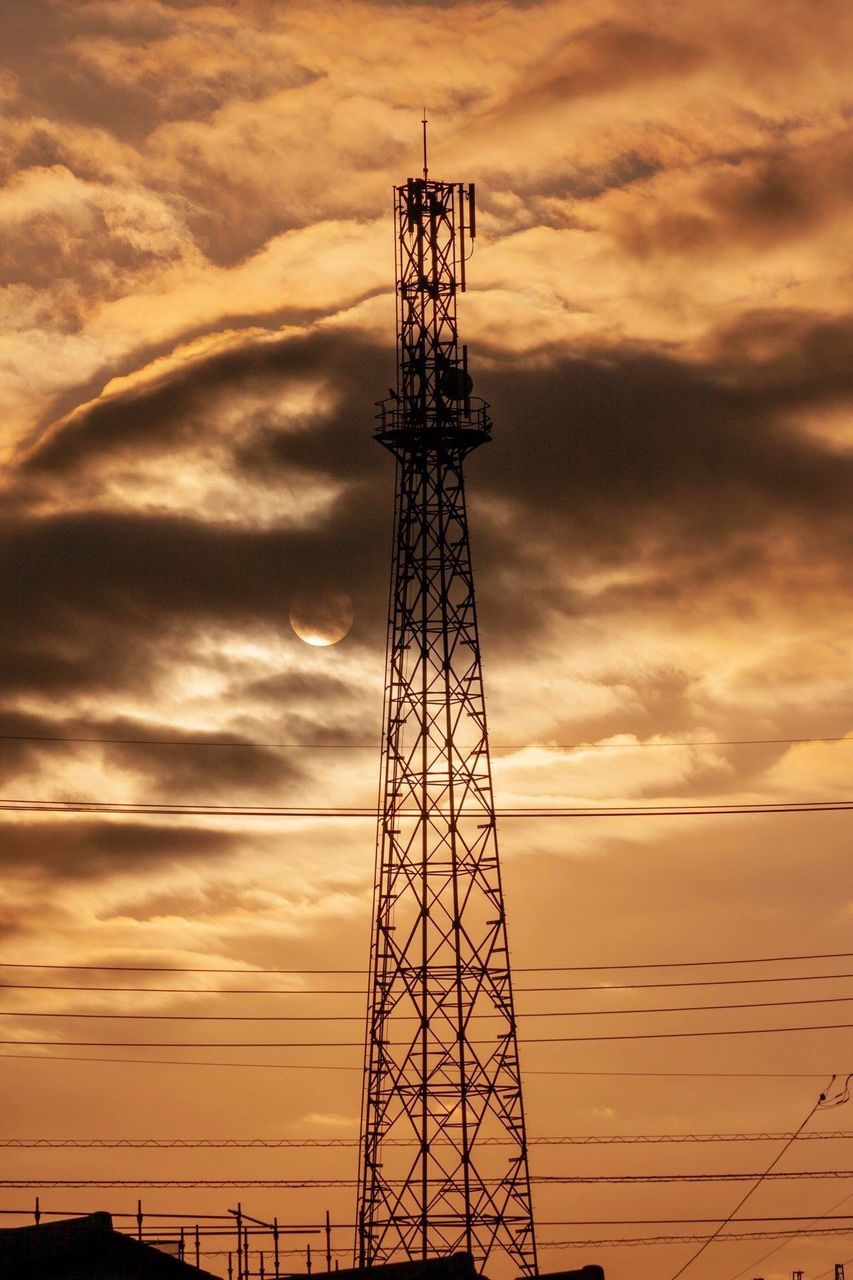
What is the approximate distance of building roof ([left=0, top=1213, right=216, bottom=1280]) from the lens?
69.6 m

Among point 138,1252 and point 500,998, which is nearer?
point 138,1252

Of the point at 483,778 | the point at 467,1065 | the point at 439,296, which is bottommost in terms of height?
the point at 467,1065

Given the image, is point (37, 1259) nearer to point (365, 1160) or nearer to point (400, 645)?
point (365, 1160)

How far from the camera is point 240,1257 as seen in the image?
313ft

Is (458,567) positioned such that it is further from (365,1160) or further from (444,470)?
(365,1160)

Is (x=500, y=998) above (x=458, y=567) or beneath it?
beneath

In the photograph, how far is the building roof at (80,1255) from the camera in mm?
69625

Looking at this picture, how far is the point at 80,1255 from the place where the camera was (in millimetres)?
70000

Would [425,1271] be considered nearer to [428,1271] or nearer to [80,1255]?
[428,1271]

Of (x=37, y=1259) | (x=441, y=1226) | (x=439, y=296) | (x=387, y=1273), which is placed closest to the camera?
(x=37, y=1259)

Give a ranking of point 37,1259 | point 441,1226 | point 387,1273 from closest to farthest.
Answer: point 37,1259
point 387,1273
point 441,1226

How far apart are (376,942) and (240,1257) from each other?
1454 centimetres

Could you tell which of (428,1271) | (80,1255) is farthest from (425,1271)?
(80,1255)

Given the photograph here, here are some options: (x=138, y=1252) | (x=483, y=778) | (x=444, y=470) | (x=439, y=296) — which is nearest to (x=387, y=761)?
(x=483, y=778)
